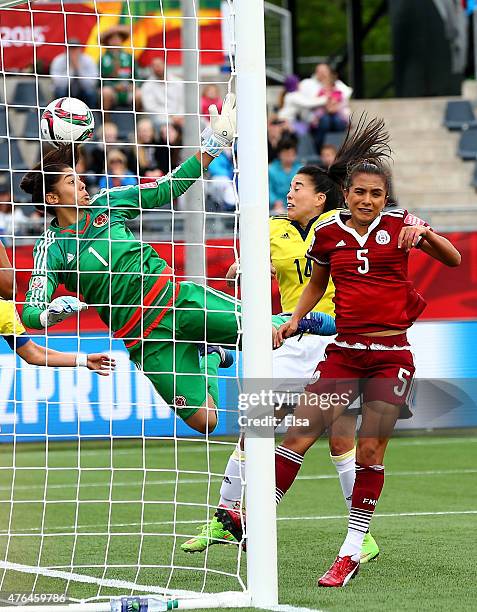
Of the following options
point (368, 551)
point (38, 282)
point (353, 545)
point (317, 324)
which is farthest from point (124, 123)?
point (353, 545)

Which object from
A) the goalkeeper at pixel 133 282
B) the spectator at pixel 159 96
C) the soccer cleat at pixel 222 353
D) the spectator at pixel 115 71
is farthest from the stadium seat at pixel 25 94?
the goalkeeper at pixel 133 282

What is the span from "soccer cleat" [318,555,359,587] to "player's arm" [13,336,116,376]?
142cm

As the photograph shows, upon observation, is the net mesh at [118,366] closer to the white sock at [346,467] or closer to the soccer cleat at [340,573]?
the soccer cleat at [340,573]

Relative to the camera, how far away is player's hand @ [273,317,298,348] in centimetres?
650

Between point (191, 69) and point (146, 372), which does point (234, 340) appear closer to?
point (146, 372)

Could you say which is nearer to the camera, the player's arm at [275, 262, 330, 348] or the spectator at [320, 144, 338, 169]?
the player's arm at [275, 262, 330, 348]

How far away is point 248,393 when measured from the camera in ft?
19.1

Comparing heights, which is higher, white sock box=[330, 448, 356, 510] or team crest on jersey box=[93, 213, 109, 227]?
team crest on jersey box=[93, 213, 109, 227]

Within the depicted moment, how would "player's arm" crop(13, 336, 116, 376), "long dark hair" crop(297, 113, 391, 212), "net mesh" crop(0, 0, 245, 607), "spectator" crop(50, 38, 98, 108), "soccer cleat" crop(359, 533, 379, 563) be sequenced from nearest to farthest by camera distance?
"long dark hair" crop(297, 113, 391, 212) < "player's arm" crop(13, 336, 116, 376) < "net mesh" crop(0, 0, 245, 607) < "soccer cleat" crop(359, 533, 379, 563) < "spectator" crop(50, 38, 98, 108)

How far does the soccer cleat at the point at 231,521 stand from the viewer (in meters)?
6.97

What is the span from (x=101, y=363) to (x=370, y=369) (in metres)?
1.30

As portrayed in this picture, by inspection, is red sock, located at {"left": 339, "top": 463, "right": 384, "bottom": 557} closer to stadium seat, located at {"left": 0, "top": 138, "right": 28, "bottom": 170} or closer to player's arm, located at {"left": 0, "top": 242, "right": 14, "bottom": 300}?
player's arm, located at {"left": 0, "top": 242, "right": 14, "bottom": 300}

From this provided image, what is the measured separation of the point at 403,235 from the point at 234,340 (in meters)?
1.21

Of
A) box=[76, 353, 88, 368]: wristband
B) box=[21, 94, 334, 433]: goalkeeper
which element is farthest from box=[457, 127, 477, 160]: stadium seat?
box=[76, 353, 88, 368]: wristband
